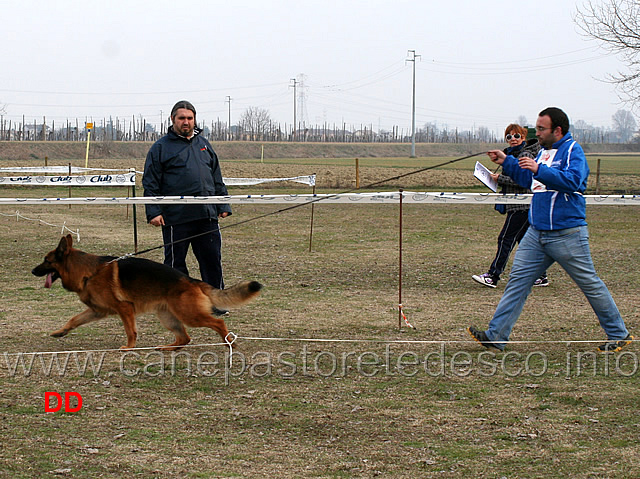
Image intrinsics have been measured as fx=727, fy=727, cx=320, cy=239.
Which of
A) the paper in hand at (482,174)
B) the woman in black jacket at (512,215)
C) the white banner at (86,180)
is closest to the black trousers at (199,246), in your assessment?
the paper in hand at (482,174)

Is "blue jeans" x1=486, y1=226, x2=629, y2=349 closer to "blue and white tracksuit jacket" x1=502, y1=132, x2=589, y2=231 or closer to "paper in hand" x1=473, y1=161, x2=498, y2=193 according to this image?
"blue and white tracksuit jacket" x1=502, y1=132, x2=589, y2=231

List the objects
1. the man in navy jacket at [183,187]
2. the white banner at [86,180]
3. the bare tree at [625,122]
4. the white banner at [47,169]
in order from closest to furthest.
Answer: the man in navy jacket at [183,187]
the white banner at [86,180]
the white banner at [47,169]
the bare tree at [625,122]

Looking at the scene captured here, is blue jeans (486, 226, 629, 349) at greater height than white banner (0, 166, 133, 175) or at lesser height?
lesser

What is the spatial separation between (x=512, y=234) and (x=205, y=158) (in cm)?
394

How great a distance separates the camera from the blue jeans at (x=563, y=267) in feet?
17.5

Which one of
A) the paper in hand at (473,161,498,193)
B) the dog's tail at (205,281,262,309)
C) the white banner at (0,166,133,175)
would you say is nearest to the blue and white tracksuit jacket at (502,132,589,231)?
the paper in hand at (473,161,498,193)

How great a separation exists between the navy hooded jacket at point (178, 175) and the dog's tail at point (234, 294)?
3.85 feet

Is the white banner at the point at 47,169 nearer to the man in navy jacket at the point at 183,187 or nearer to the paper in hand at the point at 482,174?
the man in navy jacket at the point at 183,187

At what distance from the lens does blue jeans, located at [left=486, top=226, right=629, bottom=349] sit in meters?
5.34

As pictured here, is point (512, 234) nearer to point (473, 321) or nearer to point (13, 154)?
point (473, 321)

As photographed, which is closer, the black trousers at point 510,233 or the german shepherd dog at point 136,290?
the german shepherd dog at point 136,290

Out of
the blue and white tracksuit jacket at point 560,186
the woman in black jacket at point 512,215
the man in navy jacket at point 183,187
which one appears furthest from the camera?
the woman in black jacket at point 512,215

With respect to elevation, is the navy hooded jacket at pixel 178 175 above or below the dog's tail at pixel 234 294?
above

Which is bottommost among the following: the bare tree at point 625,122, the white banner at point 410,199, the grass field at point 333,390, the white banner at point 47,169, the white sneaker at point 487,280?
the grass field at point 333,390
